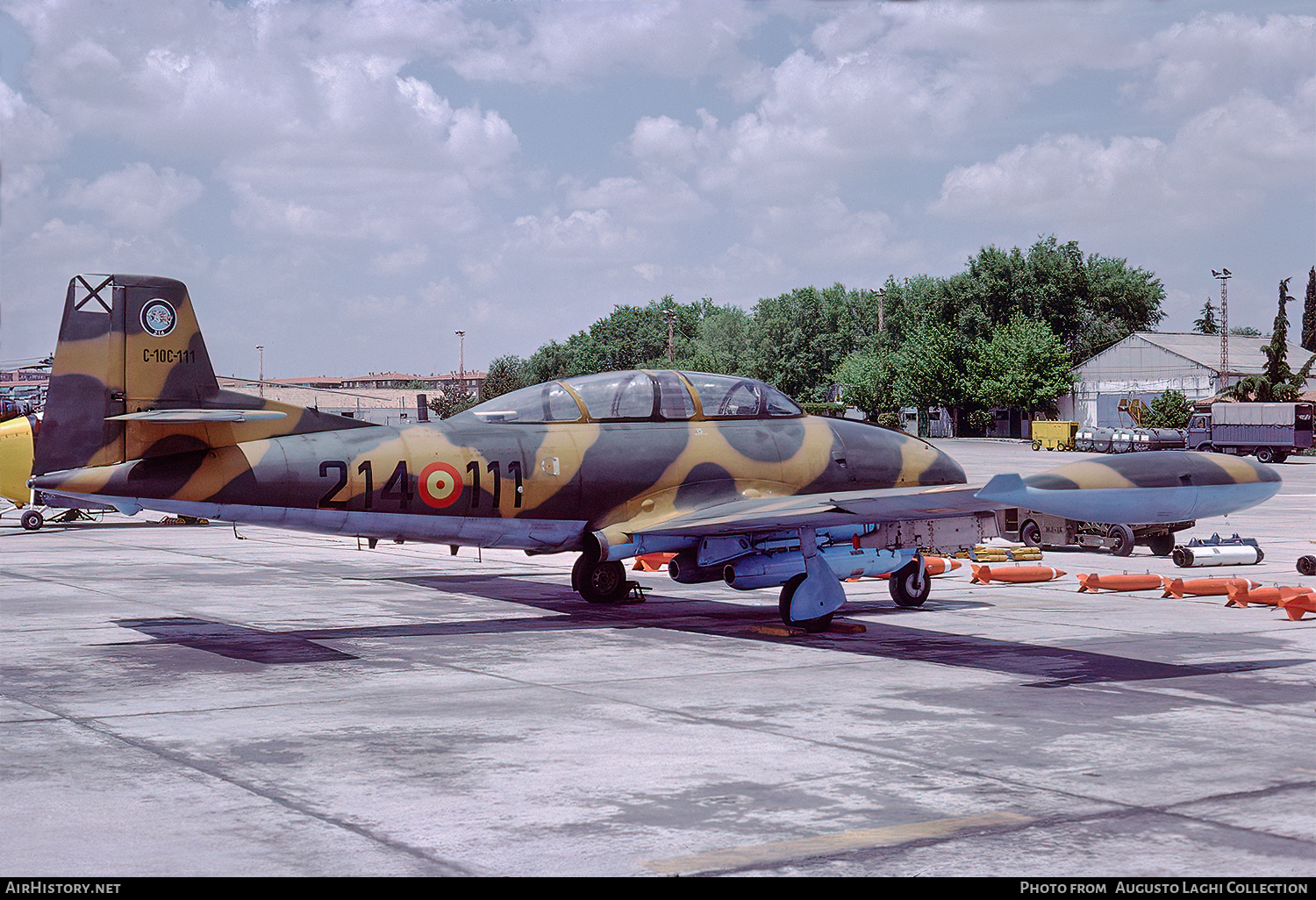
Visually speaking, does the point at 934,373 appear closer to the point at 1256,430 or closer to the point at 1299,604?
the point at 1256,430

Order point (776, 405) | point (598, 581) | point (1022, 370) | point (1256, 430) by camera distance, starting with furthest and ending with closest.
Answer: point (1022, 370)
point (1256, 430)
point (598, 581)
point (776, 405)

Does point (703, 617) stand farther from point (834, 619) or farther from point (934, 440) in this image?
point (934, 440)

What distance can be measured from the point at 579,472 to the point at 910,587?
4.96m

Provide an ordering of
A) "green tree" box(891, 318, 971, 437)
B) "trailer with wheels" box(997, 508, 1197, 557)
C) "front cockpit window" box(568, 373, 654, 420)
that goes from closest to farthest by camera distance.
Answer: "front cockpit window" box(568, 373, 654, 420), "trailer with wheels" box(997, 508, 1197, 557), "green tree" box(891, 318, 971, 437)

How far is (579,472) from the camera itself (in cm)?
1585

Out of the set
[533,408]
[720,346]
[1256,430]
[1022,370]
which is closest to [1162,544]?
[533,408]

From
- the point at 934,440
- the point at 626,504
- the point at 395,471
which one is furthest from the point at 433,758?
the point at 934,440

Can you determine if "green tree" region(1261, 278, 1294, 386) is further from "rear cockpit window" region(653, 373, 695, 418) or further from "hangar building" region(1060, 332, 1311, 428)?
"rear cockpit window" region(653, 373, 695, 418)

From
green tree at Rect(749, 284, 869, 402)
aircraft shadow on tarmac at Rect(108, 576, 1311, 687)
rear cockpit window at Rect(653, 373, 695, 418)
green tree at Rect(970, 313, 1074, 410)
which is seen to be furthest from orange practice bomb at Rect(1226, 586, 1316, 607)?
green tree at Rect(749, 284, 869, 402)

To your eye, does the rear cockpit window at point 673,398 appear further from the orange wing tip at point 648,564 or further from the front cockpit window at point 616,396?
the orange wing tip at point 648,564

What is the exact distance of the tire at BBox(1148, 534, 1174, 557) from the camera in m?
23.9

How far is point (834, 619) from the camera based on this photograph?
16.4 m

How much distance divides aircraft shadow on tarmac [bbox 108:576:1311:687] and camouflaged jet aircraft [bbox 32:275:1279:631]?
60 cm

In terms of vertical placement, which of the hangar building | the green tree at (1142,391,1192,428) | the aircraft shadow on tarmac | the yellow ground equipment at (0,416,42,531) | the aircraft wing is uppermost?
the hangar building
